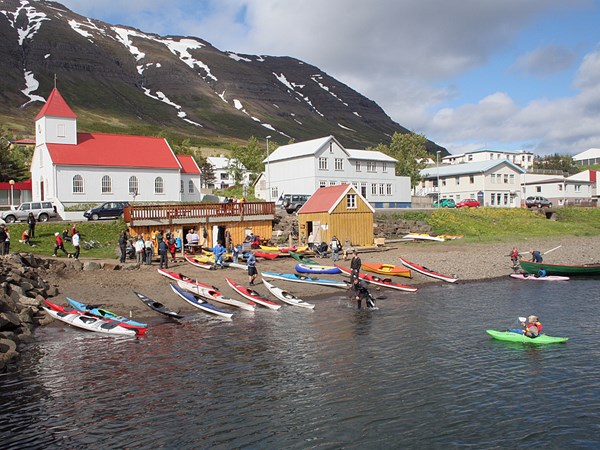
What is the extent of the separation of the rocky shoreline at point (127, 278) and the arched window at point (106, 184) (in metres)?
23.5

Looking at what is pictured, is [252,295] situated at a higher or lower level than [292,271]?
lower

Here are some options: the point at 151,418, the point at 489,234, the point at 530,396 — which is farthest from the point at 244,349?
the point at 489,234

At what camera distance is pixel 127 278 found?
102 ft

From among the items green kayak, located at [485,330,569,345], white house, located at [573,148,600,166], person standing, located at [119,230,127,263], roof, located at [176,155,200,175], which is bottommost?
green kayak, located at [485,330,569,345]

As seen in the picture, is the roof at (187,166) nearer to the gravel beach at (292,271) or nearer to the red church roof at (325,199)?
the red church roof at (325,199)

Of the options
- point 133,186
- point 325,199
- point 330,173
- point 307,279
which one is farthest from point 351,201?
point 133,186

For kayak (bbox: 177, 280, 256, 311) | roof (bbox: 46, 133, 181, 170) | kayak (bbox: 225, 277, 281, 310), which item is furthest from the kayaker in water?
roof (bbox: 46, 133, 181, 170)

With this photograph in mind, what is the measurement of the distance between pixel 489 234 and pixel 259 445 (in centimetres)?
5030

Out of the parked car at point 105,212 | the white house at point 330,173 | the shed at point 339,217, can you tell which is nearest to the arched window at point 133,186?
the parked car at point 105,212

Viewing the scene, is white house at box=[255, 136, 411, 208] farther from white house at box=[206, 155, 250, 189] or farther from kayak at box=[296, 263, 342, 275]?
white house at box=[206, 155, 250, 189]

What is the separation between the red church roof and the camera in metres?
44.9

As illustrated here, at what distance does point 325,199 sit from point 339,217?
8.09 ft

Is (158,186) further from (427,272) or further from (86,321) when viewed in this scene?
(86,321)

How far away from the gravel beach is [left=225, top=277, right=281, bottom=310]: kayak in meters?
0.51
